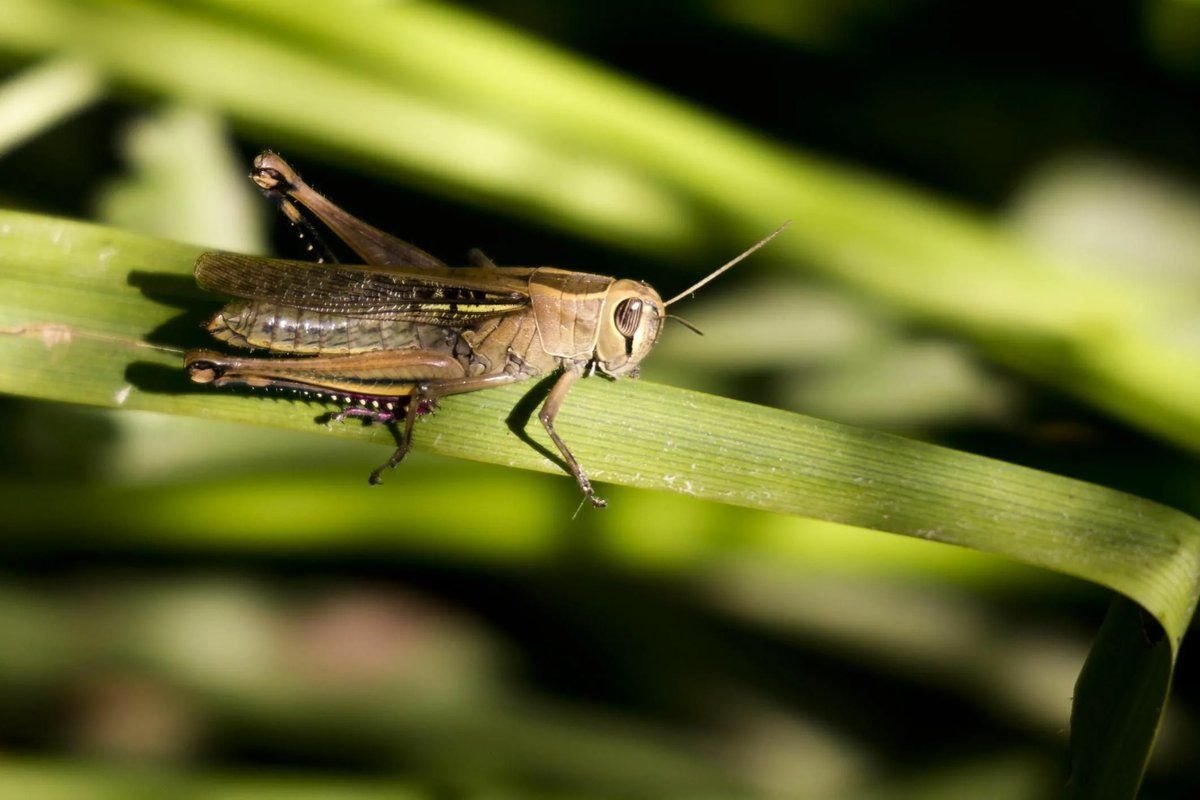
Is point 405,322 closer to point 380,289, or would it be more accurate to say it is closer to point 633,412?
point 380,289

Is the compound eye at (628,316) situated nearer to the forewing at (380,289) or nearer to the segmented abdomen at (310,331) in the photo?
the forewing at (380,289)

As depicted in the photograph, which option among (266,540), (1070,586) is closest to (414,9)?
(266,540)

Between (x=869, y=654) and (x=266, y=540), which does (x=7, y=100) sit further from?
(x=869, y=654)

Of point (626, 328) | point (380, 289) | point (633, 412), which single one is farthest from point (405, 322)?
point (633, 412)

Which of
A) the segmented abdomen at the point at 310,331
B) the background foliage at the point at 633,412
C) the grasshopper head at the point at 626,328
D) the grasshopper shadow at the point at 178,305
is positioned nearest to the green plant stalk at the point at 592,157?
the background foliage at the point at 633,412

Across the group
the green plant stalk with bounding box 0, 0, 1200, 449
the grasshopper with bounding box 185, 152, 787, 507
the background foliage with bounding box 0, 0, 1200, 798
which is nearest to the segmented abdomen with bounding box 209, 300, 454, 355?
the grasshopper with bounding box 185, 152, 787, 507

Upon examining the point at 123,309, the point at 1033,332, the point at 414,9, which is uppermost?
the point at 414,9

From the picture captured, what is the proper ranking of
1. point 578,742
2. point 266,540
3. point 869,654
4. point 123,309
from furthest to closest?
1. point 869,654
2. point 578,742
3. point 266,540
4. point 123,309
